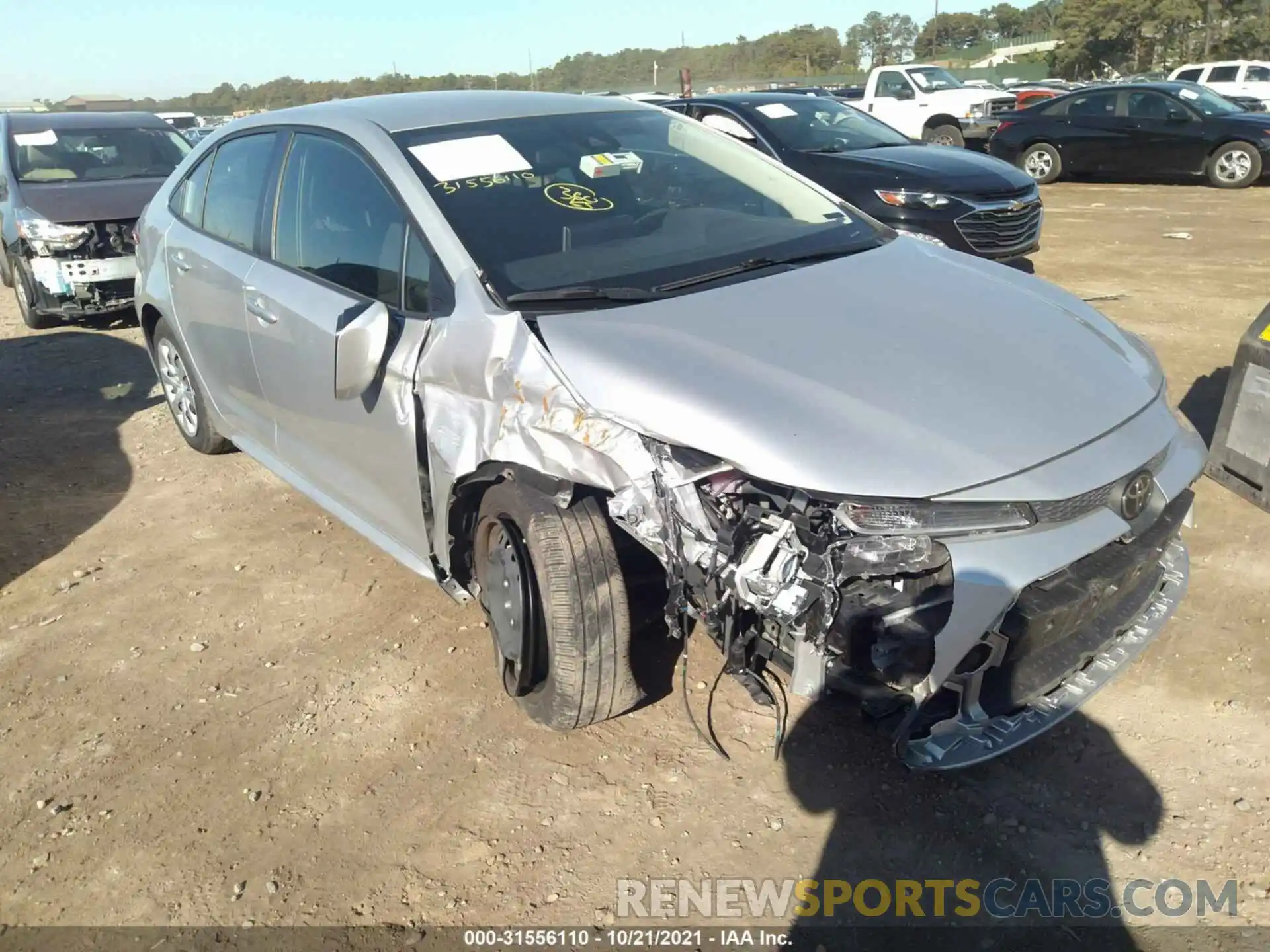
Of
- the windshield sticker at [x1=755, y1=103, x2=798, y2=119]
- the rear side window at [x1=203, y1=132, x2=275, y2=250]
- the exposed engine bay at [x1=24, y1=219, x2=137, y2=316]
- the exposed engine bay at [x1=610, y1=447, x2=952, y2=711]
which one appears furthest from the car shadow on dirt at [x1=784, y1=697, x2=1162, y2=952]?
the exposed engine bay at [x1=24, y1=219, x2=137, y2=316]

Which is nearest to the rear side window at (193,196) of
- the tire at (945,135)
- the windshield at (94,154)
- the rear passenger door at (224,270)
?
the rear passenger door at (224,270)

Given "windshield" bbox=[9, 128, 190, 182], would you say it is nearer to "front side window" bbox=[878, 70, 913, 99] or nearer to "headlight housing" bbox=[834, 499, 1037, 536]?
"headlight housing" bbox=[834, 499, 1037, 536]

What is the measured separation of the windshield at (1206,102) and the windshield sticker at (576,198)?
13.7 m

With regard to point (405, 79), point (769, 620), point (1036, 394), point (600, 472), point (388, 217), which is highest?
point (388, 217)

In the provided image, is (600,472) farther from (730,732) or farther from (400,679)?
(400,679)

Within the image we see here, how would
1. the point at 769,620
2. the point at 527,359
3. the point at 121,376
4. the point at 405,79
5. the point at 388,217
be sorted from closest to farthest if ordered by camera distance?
the point at 769,620 < the point at 527,359 < the point at 388,217 < the point at 121,376 < the point at 405,79

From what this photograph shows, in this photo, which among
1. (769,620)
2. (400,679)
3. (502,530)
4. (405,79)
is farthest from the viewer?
(405,79)

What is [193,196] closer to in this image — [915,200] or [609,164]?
[609,164]

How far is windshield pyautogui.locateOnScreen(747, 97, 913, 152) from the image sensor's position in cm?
828

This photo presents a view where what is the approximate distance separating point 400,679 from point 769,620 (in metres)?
1.50

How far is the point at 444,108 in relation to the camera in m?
3.47

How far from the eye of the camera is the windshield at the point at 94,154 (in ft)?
27.6

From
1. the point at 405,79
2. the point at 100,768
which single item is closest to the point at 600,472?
the point at 100,768

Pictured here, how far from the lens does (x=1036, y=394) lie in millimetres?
2416
